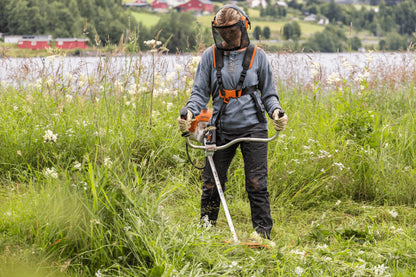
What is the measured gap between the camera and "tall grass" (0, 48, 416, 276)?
276 cm

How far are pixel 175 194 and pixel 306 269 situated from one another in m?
1.90

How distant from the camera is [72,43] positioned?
6.18 m

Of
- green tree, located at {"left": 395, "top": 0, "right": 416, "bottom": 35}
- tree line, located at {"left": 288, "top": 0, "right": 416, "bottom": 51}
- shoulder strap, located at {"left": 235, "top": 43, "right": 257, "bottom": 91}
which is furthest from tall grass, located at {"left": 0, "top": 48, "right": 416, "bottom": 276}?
green tree, located at {"left": 395, "top": 0, "right": 416, "bottom": 35}

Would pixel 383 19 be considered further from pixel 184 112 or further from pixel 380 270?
pixel 380 270

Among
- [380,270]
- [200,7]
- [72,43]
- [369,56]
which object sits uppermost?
[200,7]

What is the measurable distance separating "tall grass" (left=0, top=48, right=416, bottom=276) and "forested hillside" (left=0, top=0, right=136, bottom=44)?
2.39ft

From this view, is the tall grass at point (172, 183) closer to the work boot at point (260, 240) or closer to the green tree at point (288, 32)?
the work boot at point (260, 240)

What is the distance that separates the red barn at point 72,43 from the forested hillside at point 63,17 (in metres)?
0.10

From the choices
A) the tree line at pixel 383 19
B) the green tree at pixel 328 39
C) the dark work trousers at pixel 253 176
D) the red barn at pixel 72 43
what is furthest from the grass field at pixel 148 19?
the tree line at pixel 383 19

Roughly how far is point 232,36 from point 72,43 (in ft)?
11.6

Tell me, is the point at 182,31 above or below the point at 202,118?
above

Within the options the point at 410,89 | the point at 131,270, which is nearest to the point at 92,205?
the point at 131,270

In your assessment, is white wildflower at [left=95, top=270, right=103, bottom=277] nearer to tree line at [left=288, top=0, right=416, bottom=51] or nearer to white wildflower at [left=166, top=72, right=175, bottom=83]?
white wildflower at [left=166, top=72, right=175, bottom=83]

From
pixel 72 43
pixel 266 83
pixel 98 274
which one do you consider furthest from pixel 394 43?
pixel 98 274
